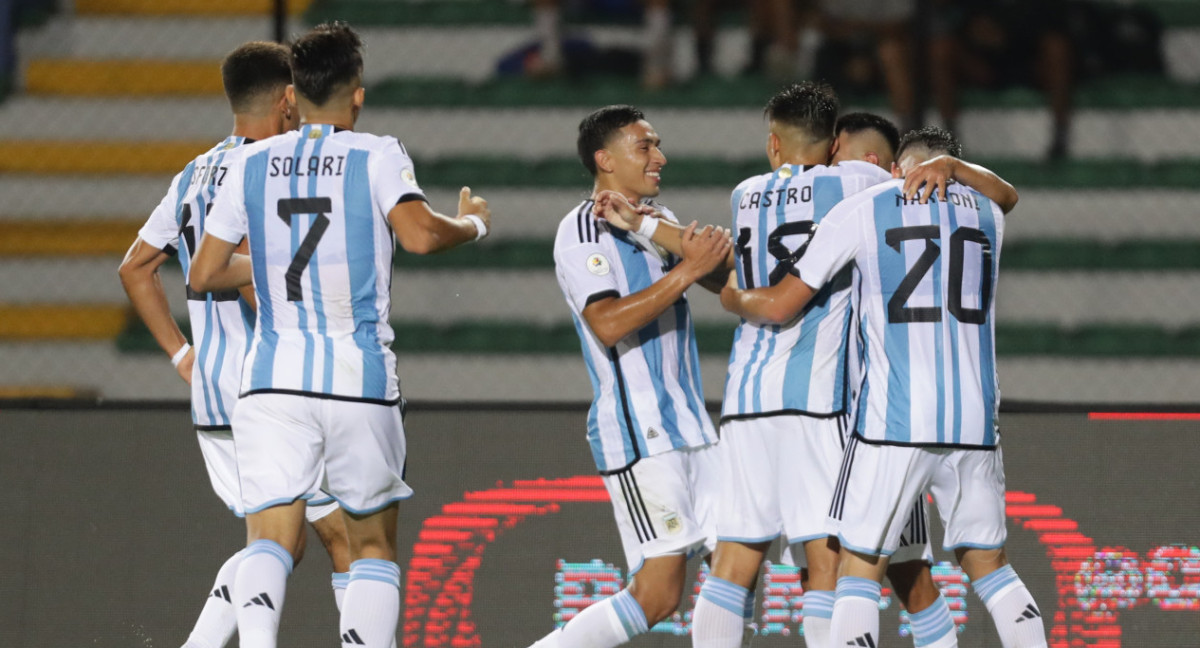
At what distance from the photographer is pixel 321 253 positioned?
150 inches

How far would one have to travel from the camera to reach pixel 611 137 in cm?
433

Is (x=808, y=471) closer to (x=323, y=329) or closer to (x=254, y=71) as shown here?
(x=323, y=329)

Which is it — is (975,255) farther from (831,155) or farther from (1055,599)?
(1055,599)

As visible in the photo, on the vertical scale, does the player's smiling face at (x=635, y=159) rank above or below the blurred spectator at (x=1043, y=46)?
below

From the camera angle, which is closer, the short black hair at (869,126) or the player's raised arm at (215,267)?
the player's raised arm at (215,267)

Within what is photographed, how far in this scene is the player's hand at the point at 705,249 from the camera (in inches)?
157

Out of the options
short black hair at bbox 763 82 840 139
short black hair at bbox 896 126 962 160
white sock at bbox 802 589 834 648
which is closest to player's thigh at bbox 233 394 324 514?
white sock at bbox 802 589 834 648

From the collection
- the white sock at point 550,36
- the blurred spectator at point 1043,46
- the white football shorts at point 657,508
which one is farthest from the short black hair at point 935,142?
the white sock at point 550,36

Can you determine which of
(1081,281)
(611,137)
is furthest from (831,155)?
(1081,281)

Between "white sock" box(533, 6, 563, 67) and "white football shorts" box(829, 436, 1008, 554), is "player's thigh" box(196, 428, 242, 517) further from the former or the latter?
"white sock" box(533, 6, 563, 67)

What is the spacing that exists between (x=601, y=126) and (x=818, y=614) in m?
1.58

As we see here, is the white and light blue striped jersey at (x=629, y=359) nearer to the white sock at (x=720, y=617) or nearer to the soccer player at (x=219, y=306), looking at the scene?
the white sock at (x=720, y=617)

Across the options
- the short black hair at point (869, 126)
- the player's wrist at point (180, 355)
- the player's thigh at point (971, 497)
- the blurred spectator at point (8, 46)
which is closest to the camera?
the player's thigh at point (971, 497)

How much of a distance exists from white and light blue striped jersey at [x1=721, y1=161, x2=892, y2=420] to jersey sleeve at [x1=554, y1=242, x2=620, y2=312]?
468 mm
